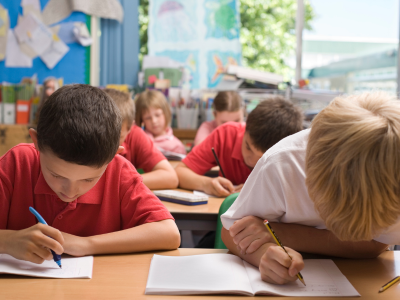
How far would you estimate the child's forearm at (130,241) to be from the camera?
0.98 m

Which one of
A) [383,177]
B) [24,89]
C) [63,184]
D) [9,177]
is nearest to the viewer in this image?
[383,177]

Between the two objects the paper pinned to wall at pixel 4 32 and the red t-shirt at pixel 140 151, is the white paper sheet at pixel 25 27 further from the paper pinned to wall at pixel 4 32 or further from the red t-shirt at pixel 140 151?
the red t-shirt at pixel 140 151

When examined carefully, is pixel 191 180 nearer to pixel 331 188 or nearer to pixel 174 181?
pixel 174 181

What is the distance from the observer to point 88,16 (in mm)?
4125

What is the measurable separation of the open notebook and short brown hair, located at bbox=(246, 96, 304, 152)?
775 mm

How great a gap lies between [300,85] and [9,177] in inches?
108

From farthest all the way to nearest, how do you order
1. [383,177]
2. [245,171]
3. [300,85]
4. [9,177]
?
1. [300,85]
2. [245,171]
3. [9,177]
4. [383,177]

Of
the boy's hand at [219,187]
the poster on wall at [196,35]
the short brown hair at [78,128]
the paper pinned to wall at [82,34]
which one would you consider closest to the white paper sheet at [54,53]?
the paper pinned to wall at [82,34]

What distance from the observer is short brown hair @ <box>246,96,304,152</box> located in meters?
1.72

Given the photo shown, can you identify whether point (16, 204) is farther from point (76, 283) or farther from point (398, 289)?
point (398, 289)

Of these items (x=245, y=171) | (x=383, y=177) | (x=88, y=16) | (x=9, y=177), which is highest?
(x=88, y=16)

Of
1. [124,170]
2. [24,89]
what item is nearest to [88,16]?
→ [24,89]

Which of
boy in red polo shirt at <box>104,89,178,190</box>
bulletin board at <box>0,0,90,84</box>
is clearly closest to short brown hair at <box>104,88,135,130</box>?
boy in red polo shirt at <box>104,89,178,190</box>

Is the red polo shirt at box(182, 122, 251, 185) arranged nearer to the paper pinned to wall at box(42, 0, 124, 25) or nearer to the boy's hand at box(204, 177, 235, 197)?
the boy's hand at box(204, 177, 235, 197)
